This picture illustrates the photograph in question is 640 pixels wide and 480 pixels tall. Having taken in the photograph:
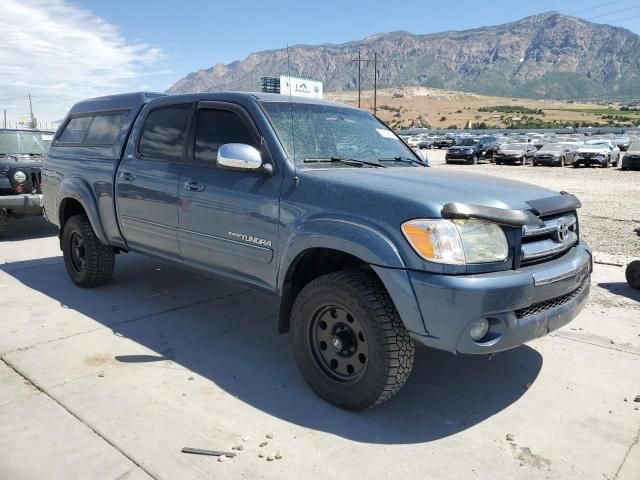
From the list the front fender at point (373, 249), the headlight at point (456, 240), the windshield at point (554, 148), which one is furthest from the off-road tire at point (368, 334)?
the windshield at point (554, 148)

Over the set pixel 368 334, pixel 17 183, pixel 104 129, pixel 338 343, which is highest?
pixel 104 129

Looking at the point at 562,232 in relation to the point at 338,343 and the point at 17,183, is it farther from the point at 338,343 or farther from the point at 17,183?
the point at 17,183

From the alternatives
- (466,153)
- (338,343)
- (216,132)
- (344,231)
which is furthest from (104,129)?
(466,153)

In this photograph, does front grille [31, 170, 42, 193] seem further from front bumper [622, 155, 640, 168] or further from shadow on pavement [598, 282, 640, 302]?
front bumper [622, 155, 640, 168]

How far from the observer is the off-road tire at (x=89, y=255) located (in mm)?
5355

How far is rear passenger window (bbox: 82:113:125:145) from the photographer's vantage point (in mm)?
5119

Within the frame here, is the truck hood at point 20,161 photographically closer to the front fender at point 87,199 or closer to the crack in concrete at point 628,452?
the front fender at point 87,199

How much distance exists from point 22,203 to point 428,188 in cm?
725

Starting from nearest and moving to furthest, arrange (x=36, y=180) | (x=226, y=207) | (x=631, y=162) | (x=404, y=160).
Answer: (x=226, y=207) → (x=404, y=160) → (x=36, y=180) → (x=631, y=162)

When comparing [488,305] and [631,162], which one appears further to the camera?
[631,162]

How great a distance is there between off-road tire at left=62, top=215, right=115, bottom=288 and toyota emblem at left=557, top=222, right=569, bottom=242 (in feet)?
13.7

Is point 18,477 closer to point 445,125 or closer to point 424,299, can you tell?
point 424,299

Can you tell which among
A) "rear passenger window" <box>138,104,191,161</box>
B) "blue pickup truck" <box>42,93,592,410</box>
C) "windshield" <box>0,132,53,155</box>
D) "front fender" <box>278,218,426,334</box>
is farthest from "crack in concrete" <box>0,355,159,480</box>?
"windshield" <box>0,132,53,155</box>

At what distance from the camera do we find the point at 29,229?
9617mm
